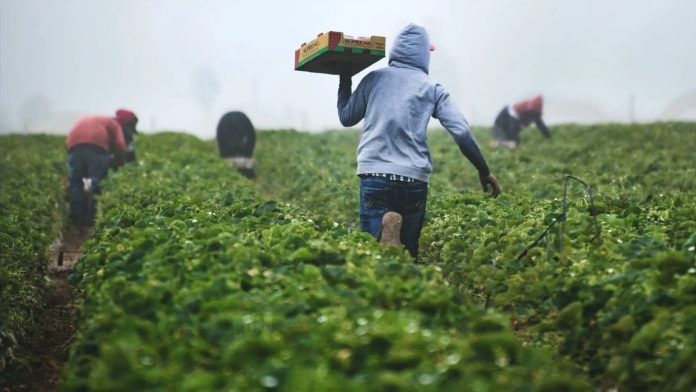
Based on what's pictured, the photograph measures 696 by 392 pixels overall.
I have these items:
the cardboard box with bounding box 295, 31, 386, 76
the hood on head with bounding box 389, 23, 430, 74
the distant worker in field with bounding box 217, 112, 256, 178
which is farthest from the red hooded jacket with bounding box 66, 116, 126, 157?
the hood on head with bounding box 389, 23, 430, 74

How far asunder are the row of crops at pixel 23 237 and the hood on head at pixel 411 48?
330 cm

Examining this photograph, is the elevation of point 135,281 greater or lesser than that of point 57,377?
greater

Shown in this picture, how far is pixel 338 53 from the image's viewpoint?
5484 millimetres

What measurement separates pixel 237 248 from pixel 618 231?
275 cm

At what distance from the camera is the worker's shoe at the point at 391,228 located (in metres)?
5.19

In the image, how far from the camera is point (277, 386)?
2.57 meters

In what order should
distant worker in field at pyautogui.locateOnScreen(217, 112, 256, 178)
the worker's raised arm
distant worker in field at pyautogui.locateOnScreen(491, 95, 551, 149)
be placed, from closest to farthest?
1. the worker's raised arm
2. distant worker in field at pyautogui.locateOnScreen(217, 112, 256, 178)
3. distant worker in field at pyautogui.locateOnScreen(491, 95, 551, 149)

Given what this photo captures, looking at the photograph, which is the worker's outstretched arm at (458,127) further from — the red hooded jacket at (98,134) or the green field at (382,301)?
the red hooded jacket at (98,134)

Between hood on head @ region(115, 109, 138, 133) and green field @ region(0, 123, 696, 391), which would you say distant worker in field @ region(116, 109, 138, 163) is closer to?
hood on head @ region(115, 109, 138, 133)

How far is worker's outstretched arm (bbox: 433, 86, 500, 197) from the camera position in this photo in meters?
5.49

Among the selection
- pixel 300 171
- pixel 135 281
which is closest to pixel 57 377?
pixel 135 281

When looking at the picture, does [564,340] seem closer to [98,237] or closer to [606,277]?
[606,277]

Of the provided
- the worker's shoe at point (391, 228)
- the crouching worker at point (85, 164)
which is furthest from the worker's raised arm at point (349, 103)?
the crouching worker at point (85, 164)

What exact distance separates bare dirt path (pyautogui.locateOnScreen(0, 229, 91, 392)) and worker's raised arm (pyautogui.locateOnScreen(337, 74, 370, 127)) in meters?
2.61
